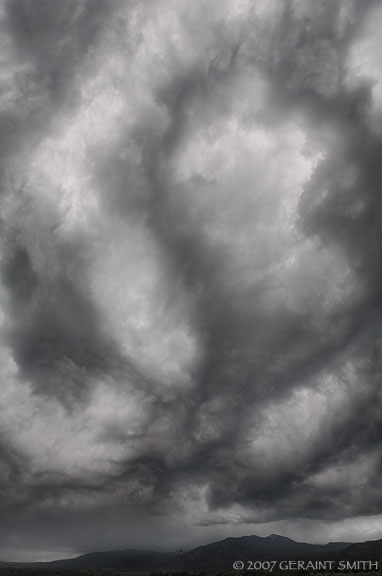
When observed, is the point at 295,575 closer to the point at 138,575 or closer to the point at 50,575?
the point at 138,575

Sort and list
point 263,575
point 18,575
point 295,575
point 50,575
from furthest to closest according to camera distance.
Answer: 1. point 18,575
2. point 50,575
3. point 263,575
4. point 295,575

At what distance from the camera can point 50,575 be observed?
174m

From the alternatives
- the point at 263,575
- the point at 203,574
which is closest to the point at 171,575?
the point at 203,574

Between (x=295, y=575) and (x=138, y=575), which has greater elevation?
(x=295, y=575)

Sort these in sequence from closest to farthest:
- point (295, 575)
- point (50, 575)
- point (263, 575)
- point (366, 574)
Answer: point (366, 574), point (295, 575), point (263, 575), point (50, 575)

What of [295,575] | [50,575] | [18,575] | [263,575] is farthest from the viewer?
[18,575]

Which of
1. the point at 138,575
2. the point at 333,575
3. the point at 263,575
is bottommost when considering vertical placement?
the point at 138,575

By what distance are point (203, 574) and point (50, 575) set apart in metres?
68.6

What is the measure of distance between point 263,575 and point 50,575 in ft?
329

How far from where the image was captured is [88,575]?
183125mm

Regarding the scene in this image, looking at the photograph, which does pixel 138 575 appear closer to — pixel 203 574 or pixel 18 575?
pixel 203 574

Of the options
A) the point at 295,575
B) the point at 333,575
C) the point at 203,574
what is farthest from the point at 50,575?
→ the point at 333,575

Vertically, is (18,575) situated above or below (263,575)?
below

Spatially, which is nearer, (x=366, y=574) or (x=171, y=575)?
(x=366, y=574)
